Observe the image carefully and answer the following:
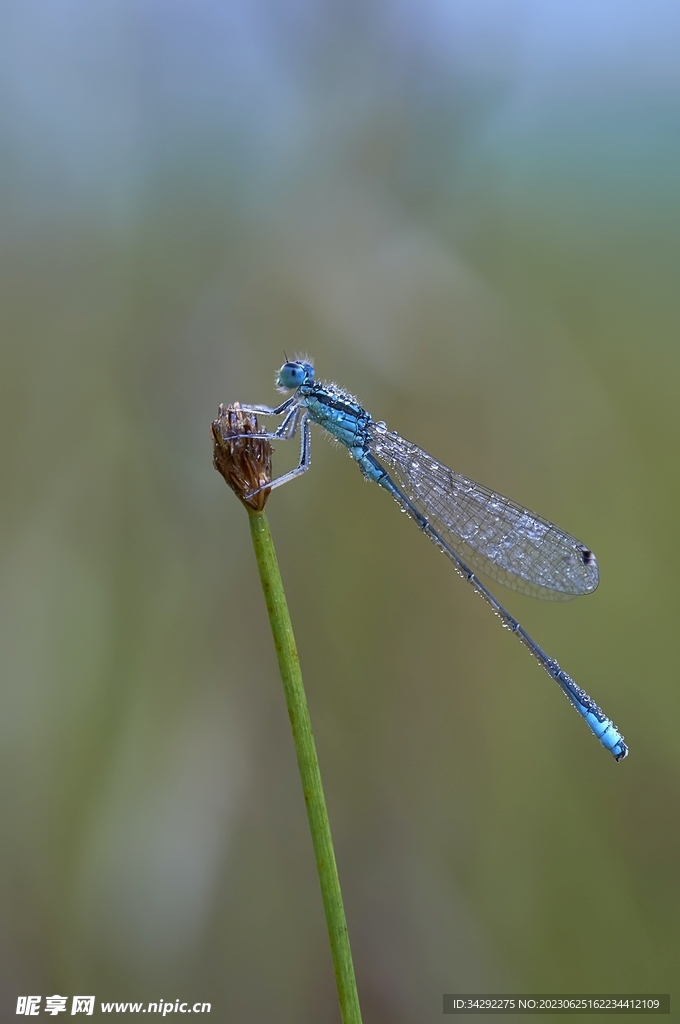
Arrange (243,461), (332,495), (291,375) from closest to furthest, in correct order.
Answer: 1. (243,461)
2. (291,375)
3. (332,495)

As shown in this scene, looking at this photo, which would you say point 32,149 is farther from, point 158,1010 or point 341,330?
point 158,1010

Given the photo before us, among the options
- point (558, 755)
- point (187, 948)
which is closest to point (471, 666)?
point (558, 755)

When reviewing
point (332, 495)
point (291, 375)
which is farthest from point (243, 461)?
point (332, 495)

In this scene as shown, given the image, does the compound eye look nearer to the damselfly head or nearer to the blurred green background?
the damselfly head

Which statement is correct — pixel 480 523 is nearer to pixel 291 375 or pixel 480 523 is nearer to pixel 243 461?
pixel 291 375

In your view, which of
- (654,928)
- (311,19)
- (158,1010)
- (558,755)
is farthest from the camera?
(311,19)

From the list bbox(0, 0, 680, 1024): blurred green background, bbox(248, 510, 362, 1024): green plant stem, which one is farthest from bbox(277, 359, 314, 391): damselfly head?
bbox(248, 510, 362, 1024): green plant stem

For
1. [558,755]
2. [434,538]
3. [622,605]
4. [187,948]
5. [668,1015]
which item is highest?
[434,538]
